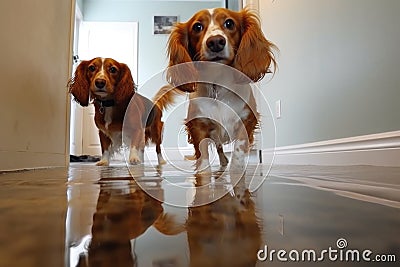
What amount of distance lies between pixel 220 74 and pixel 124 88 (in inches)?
43.7

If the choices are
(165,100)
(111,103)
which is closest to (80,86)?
(111,103)

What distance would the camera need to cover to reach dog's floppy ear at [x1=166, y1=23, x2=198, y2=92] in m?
1.43

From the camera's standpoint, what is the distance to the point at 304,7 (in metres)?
2.19

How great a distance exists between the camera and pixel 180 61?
4.65 ft

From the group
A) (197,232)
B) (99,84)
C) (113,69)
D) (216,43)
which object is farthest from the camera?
(113,69)

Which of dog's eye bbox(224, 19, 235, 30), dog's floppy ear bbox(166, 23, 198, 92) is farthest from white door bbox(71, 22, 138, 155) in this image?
dog's eye bbox(224, 19, 235, 30)

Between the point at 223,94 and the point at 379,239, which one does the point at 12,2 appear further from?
the point at 379,239

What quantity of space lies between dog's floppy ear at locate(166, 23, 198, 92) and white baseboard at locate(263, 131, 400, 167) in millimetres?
750

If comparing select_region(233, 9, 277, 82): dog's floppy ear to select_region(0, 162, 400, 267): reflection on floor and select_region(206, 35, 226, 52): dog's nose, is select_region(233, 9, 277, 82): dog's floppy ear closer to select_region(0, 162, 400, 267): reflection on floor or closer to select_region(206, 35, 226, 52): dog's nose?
select_region(206, 35, 226, 52): dog's nose

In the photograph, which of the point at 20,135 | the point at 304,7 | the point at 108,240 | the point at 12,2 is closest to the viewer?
the point at 108,240

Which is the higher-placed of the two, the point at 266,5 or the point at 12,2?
the point at 266,5

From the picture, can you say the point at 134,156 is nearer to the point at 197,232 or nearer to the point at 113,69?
the point at 113,69

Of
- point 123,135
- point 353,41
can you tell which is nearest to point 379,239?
point 353,41

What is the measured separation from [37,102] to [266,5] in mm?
2056
